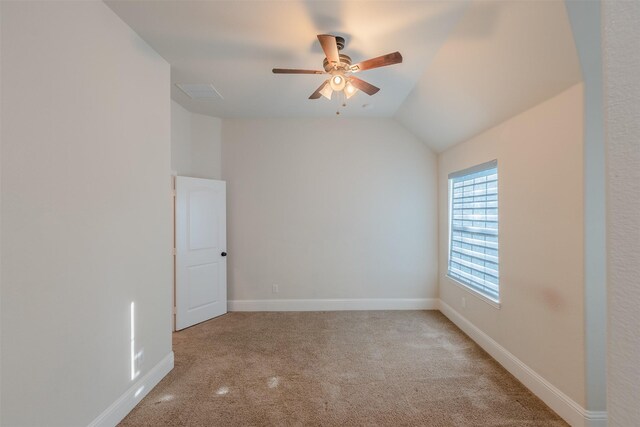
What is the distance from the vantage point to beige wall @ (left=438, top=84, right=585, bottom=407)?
6.57 ft

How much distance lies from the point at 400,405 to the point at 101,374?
218 cm

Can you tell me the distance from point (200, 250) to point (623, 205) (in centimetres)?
411

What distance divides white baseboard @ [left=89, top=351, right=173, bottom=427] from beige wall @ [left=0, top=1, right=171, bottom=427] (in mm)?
47

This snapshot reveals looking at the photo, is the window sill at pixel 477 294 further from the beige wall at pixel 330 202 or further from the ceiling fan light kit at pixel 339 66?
the ceiling fan light kit at pixel 339 66

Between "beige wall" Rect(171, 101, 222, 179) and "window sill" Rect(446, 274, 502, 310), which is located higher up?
"beige wall" Rect(171, 101, 222, 179)

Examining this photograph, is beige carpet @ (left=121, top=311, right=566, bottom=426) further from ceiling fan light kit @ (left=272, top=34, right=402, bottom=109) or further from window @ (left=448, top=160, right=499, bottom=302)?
ceiling fan light kit @ (left=272, top=34, right=402, bottom=109)

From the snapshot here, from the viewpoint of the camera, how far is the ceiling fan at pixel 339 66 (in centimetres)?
211

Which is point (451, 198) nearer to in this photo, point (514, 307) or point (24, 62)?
point (514, 307)

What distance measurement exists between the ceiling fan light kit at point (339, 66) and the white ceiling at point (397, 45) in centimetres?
23

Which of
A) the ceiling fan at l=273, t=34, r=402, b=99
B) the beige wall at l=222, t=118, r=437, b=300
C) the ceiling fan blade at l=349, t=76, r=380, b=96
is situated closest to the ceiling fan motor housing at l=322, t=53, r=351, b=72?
the ceiling fan at l=273, t=34, r=402, b=99

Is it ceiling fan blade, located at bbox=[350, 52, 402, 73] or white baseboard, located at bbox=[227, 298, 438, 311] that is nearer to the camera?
ceiling fan blade, located at bbox=[350, 52, 402, 73]

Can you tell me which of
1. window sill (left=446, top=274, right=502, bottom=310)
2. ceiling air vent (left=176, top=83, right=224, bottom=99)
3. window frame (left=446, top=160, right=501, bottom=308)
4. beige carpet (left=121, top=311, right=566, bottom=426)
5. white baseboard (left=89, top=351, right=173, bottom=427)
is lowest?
beige carpet (left=121, top=311, right=566, bottom=426)

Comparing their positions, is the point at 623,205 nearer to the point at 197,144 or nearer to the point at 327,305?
the point at 327,305

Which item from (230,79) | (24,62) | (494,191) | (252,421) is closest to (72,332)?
(252,421)
